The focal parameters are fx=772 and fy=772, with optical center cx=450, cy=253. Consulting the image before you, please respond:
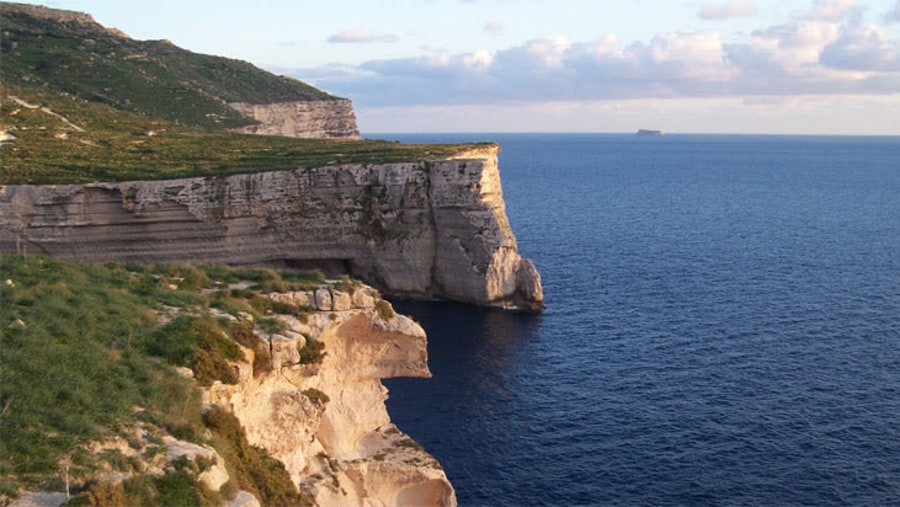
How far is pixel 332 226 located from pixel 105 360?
50.1 m

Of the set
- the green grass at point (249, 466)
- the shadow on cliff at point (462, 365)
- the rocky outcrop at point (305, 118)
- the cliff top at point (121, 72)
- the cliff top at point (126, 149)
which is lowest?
the shadow on cliff at point (462, 365)

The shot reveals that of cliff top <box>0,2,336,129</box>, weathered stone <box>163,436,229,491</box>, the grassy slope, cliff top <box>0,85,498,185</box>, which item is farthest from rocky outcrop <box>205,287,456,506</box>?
cliff top <box>0,2,336,129</box>

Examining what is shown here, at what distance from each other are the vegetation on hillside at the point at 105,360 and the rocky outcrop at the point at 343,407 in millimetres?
947

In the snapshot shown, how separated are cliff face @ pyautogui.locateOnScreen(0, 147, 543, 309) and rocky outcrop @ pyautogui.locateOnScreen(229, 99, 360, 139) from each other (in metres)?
42.0

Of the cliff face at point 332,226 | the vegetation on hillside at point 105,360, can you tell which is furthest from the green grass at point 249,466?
the cliff face at point 332,226

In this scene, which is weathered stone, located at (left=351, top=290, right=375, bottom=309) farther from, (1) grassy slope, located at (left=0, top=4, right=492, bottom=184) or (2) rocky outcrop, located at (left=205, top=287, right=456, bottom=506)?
(1) grassy slope, located at (left=0, top=4, right=492, bottom=184)

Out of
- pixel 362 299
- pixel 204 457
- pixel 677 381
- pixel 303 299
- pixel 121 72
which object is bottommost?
pixel 677 381

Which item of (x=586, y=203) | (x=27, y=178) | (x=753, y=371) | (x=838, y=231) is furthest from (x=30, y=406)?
(x=586, y=203)

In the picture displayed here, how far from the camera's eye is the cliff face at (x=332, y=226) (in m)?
62.3

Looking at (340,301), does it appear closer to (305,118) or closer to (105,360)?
(105,360)

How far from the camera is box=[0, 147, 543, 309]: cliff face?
62281 millimetres

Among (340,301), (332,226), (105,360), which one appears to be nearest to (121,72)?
(332,226)

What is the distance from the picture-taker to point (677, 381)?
47.0 metres

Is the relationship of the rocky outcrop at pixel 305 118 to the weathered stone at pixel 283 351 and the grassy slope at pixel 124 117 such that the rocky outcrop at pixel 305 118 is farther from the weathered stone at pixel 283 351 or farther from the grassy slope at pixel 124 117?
the weathered stone at pixel 283 351
